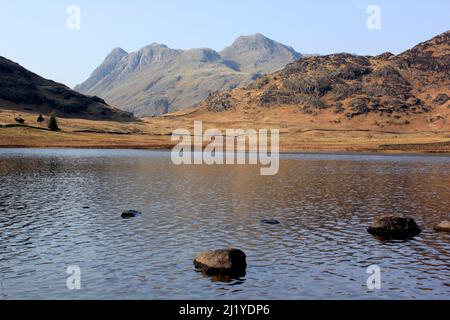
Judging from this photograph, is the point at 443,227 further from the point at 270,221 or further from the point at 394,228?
the point at 270,221

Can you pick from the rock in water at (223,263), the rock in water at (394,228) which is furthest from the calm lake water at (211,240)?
the rock in water at (394,228)

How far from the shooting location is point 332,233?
144 feet

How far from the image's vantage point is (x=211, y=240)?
40.5m

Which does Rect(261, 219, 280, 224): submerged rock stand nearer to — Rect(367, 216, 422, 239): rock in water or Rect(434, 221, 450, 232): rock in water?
Rect(367, 216, 422, 239): rock in water

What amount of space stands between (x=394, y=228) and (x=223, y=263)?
1874 centimetres

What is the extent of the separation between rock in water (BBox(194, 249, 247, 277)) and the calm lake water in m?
0.73

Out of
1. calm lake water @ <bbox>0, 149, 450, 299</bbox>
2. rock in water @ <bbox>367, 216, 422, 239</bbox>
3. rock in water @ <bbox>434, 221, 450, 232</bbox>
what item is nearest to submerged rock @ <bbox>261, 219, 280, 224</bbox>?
calm lake water @ <bbox>0, 149, 450, 299</bbox>

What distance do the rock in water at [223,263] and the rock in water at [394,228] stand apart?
16155 mm

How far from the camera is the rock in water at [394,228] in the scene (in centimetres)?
4303

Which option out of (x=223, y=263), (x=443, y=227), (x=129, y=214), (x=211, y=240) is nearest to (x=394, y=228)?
(x=443, y=227)

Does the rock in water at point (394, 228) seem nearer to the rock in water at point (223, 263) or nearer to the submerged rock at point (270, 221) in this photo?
the submerged rock at point (270, 221)

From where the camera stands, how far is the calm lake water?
93.8 feet
